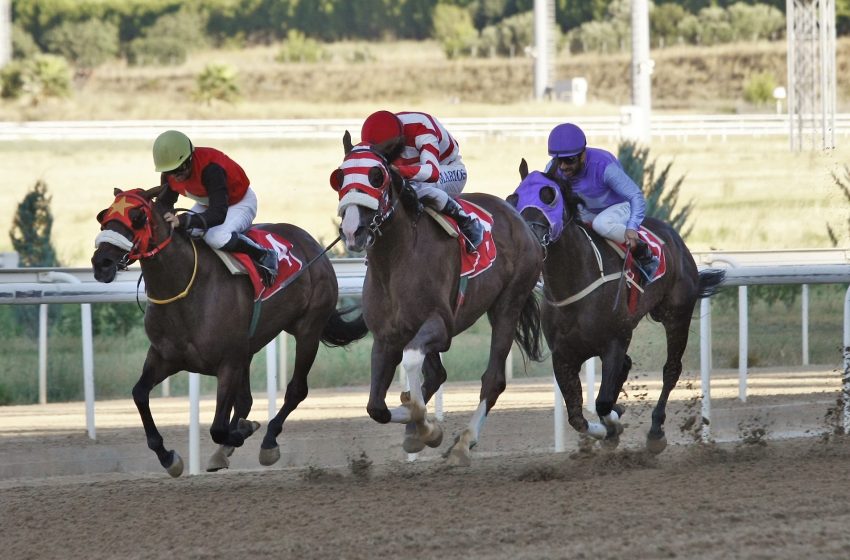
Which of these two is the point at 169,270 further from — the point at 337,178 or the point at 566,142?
the point at 566,142

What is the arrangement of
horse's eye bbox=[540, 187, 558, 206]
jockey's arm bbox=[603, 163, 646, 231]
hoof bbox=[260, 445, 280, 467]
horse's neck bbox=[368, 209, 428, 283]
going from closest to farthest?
horse's neck bbox=[368, 209, 428, 283] < horse's eye bbox=[540, 187, 558, 206] < hoof bbox=[260, 445, 280, 467] < jockey's arm bbox=[603, 163, 646, 231]

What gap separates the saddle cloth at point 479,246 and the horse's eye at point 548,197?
1.01 feet

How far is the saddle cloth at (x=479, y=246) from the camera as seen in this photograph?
635 centimetres

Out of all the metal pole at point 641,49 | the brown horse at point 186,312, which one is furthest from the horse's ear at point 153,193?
the metal pole at point 641,49

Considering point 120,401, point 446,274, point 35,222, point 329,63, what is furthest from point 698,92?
point 446,274

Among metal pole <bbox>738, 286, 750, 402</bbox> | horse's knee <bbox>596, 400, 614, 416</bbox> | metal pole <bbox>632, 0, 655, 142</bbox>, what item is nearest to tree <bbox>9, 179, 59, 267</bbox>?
metal pole <bbox>738, 286, 750, 402</bbox>

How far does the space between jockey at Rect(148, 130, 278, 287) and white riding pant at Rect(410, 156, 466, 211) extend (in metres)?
0.83

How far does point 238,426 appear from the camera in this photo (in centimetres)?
666

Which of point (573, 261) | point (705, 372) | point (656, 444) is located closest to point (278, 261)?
point (573, 261)

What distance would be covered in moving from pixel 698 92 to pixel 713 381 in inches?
1291

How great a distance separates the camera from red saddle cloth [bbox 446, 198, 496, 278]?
6.50 metres

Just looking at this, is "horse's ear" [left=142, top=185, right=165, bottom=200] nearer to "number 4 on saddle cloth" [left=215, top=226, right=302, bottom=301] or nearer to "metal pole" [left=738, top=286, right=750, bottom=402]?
→ "number 4 on saddle cloth" [left=215, top=226, right=302, bottom=301]

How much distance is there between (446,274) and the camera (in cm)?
632

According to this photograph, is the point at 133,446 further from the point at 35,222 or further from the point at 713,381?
the point at 35,222
